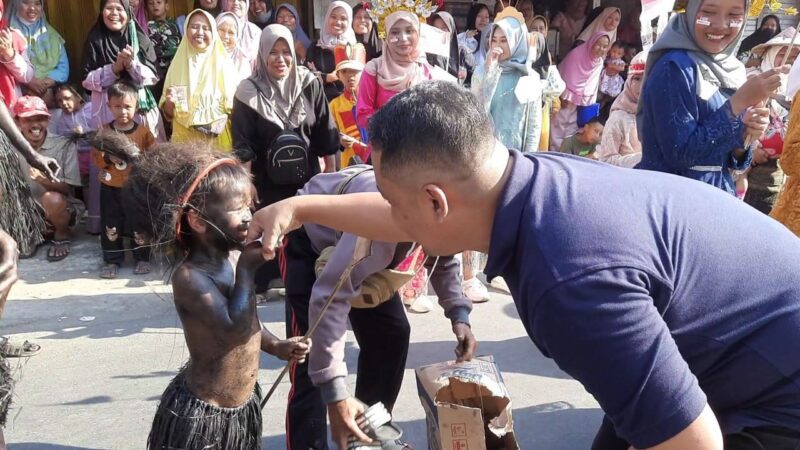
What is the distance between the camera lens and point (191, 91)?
15.7ft

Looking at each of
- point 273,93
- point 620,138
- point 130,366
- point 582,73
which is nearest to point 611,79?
point 582,73

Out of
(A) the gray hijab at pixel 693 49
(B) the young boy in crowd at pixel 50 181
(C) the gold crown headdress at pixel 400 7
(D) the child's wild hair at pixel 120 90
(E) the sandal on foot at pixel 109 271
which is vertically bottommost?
(E) the sandal on foot at pixel 109 271

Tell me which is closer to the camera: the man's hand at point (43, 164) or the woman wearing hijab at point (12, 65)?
the man's hand at point (43, 164)

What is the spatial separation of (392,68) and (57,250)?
109 inches

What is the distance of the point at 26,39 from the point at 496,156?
5192mm

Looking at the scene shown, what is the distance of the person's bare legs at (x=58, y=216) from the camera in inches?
192

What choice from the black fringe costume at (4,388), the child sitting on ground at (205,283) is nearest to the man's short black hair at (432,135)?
the child sitting on ground at (205,283)

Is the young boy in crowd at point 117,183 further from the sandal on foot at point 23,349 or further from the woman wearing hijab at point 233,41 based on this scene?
the sandal on foot at point 23,349

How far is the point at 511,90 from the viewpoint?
4.50 m

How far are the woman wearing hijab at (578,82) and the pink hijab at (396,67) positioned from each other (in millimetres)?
2420

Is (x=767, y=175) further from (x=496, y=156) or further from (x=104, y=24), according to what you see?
(x=104, y=24)

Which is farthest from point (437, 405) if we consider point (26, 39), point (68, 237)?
point (26, 39)

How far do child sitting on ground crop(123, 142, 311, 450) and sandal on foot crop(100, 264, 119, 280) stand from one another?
2.77 metres

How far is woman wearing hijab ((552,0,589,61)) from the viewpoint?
805 centimetres
